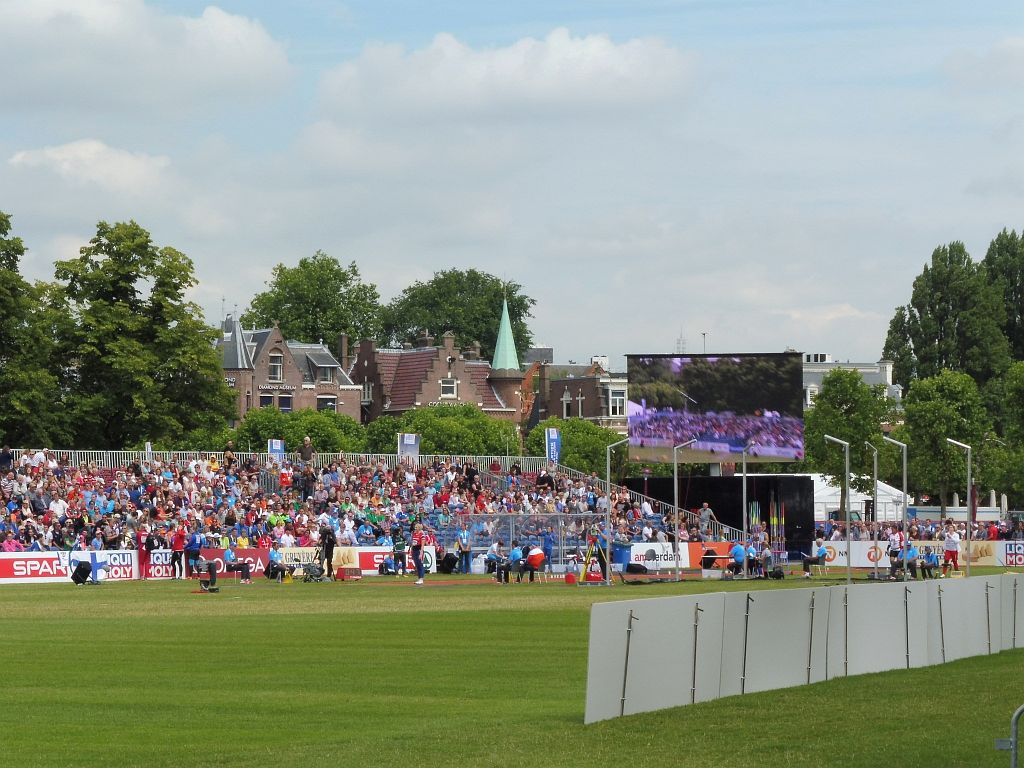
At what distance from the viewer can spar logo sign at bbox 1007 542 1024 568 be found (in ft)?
250

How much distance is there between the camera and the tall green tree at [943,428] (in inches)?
4058

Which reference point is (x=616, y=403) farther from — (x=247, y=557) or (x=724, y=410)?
(x=247, y=557)

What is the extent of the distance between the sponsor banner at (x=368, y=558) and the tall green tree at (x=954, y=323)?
218 feet

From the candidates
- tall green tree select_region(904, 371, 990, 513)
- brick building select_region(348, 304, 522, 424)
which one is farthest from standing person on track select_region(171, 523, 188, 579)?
brick building select_region(348, 304, 522, 424)

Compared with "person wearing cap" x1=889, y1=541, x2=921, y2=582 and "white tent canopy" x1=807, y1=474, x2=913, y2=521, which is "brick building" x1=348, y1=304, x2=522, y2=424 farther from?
"person wearing cap" x1=889, y1=541, x2=921, y2=582

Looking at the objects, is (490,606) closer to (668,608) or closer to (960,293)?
(668,608)

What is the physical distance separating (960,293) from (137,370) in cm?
6411

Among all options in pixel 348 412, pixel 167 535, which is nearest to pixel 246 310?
pixel 348 412

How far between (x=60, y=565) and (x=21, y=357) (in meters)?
23.4

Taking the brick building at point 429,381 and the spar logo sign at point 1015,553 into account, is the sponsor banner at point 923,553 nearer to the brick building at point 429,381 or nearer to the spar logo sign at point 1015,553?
the spar logo sign at point 1015,553

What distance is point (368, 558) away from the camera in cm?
6184

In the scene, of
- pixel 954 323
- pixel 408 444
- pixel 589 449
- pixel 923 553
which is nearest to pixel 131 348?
pixel 408 444

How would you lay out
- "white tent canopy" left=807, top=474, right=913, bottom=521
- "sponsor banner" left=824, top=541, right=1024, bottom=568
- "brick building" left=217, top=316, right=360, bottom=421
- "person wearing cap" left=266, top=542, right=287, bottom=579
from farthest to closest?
"brick building" left=217, top=316, right=360, bottom=421
"white tent canopy" left=807, top=474, right=913, bottom=521
"sponsor banner" left=824, top=541, right=1024, bottom=568
"person wearing cap" left=266, top=542, right=287, bottom=579

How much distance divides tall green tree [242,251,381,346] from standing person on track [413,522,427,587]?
91.6 metres
